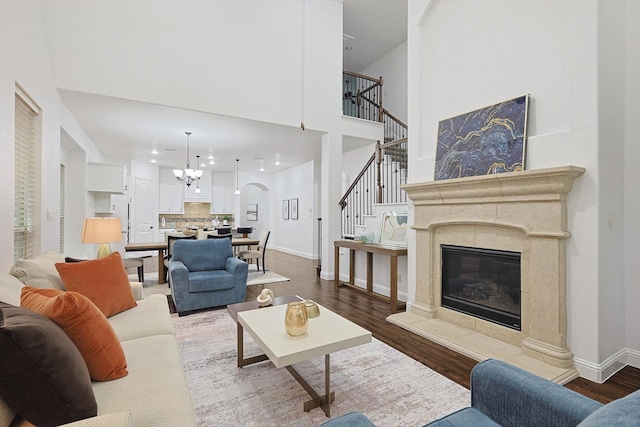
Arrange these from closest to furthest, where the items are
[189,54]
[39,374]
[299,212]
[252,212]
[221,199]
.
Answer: [39,374] → [189,54] → [299,212] → [221,199] → [252,212]

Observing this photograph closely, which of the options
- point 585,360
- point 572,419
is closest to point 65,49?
point 572,419

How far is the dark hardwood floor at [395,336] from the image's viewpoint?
2289 mm

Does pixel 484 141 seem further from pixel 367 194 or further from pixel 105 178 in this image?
pixel 105 178

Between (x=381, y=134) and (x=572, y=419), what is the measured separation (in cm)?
622

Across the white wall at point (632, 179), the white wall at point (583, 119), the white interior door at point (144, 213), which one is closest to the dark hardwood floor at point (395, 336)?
the white wall at point (583, 119)

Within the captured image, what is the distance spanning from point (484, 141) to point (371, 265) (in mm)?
2540

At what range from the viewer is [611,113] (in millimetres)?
2508

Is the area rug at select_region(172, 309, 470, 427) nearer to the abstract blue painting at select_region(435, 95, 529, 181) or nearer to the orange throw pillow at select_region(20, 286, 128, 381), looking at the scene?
the orange throw pillow at select_region(20, 286, 128, 381)

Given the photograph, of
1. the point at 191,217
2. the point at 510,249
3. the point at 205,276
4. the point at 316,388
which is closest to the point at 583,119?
the point at 510,249

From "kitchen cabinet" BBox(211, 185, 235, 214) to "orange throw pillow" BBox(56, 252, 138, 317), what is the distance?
28.0ft

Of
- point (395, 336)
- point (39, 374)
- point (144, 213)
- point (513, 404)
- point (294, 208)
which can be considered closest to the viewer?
point (39, 374)

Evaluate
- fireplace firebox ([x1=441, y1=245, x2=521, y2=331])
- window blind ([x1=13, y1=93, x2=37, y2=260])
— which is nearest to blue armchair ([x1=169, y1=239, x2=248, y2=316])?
window blind ([x1=13, y1=93, x2=37, y2=260])

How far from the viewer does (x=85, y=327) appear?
1387mm

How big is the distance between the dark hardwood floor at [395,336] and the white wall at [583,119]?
0.47 feet
